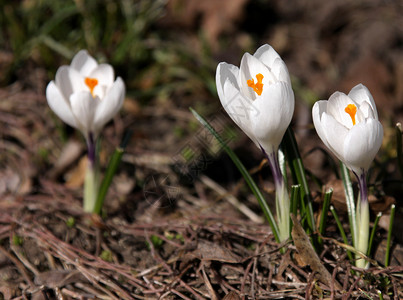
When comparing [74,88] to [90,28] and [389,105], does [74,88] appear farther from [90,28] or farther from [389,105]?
[389,105]

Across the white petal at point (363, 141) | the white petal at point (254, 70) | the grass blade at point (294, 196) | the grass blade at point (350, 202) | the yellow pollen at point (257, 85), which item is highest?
the white petal at point (254, 70)

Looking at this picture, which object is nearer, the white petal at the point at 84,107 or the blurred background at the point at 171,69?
the white petal at the point at 84,107

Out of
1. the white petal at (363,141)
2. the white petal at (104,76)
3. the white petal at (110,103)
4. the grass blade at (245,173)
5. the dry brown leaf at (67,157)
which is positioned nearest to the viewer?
the white petal at (363,141)

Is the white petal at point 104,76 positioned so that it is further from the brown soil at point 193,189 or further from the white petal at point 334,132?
the white petal at point 334,132

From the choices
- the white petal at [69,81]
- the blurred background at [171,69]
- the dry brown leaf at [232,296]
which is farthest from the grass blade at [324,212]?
the white petal at [69,81]

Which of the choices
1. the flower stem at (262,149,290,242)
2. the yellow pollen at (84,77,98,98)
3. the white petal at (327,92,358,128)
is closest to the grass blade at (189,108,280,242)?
the flower stem at (262,149,290,242)

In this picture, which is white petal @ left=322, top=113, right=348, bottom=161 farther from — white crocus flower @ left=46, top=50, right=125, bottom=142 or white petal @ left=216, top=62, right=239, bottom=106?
white crocus flower @ left=46, top=50, right=125, bottom=142

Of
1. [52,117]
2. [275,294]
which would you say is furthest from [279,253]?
[52,117]

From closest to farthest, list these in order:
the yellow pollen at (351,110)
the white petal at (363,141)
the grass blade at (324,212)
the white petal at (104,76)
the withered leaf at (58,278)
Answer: the white petal at (363,141) → the yellow pollen at (351,110) → the grass blade at (324,212) → the withered leaf at (58,278) → the white petal at (104,76)

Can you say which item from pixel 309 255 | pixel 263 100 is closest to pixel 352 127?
pixel 263 100
